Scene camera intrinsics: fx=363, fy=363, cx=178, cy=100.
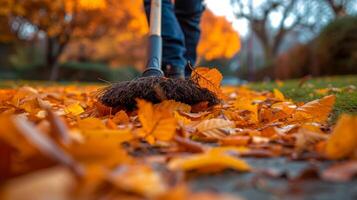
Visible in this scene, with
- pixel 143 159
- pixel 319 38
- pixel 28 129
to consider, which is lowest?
pixel 143 159

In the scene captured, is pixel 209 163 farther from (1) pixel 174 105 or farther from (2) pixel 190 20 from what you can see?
(2) pixel 190 20

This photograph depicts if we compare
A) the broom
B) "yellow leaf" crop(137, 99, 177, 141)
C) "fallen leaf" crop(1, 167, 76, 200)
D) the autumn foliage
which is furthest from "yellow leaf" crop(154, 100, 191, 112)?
the autumn foliage

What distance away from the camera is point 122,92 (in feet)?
5.86

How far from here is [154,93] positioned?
1.71m

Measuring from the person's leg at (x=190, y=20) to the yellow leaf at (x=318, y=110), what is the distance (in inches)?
59.3

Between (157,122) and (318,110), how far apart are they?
2.46ft

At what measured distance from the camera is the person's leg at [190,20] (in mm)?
2988

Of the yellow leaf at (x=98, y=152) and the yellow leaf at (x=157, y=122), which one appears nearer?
the yellow leaf at (x=98, y=152)

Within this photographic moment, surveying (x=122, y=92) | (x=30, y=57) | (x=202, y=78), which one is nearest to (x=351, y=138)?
(x=202, y=78)

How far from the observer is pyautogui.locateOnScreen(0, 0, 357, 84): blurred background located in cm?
1245

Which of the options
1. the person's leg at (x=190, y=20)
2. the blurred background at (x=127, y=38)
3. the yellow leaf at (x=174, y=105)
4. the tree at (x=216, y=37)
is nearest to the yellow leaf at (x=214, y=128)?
the yellow leaf at (x=174, y=105)

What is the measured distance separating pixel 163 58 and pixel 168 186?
204 cm

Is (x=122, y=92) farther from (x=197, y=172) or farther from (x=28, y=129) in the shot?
(x=28, y=129)

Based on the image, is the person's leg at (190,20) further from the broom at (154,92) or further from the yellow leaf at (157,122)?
the yellow leaf at (157,122)
